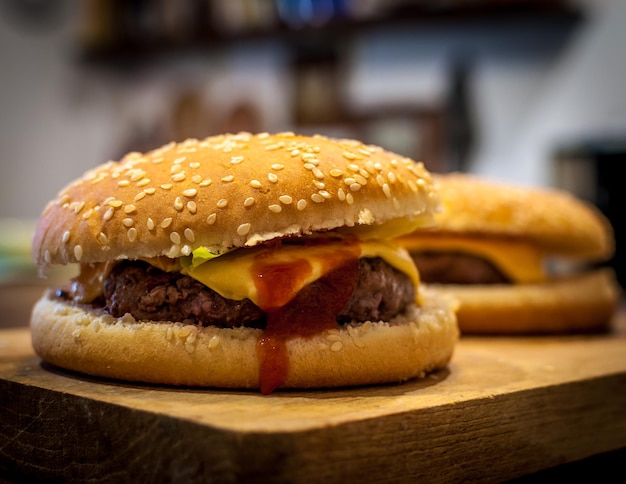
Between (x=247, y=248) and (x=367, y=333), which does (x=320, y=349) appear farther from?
(x=247, y=248)

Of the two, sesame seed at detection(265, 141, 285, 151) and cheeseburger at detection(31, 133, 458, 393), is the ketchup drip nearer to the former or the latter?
cheeseburger at detection(31, 133, 458, 393)

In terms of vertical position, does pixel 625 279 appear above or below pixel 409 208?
below

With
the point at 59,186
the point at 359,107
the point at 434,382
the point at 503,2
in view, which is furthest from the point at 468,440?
the point at 59,186

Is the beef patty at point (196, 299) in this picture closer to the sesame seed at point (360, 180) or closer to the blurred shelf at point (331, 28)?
the sesame seed at point (360, 180)

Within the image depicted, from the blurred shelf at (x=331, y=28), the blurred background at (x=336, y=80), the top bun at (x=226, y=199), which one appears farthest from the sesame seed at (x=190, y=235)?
the blurred shelf at (x=331, y=28)

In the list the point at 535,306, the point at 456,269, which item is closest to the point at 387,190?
the point at 456,269

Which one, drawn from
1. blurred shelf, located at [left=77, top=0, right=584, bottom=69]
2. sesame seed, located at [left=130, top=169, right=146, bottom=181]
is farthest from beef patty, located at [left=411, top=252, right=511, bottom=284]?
blurred shelf, located at [left=77, top=0, right=584, bottom=69]

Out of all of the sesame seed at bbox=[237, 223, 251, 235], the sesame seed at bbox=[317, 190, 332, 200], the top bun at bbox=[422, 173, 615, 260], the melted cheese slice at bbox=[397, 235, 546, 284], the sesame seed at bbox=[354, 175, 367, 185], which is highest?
the sesame seed at bbox=[354, 175, 367, 185]
